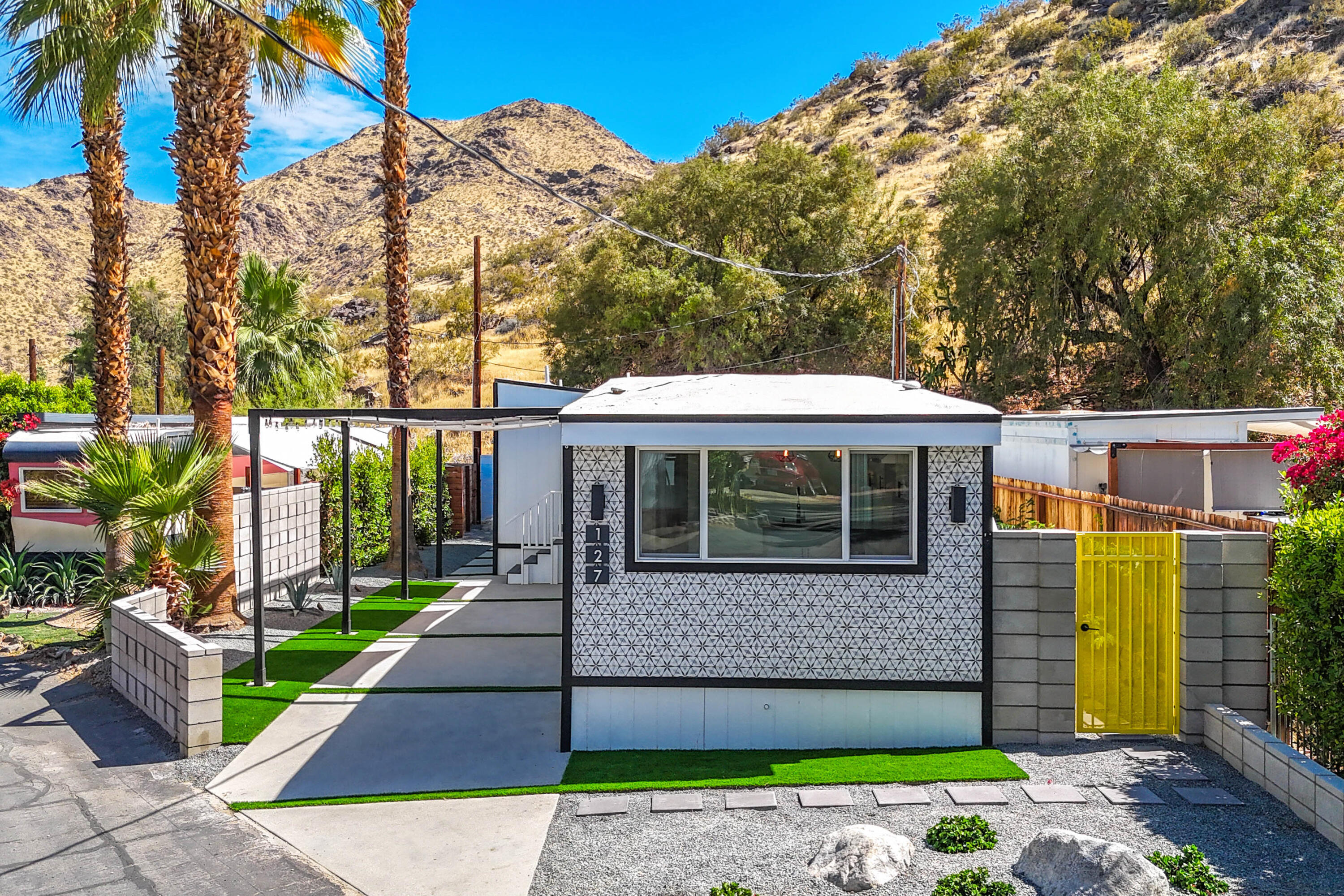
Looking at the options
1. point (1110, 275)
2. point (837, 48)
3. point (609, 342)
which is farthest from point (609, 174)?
point (1110, 275)

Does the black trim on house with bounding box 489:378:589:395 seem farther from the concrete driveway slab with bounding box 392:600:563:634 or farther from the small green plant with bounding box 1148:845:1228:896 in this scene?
the small green plant with bounding box 1148:845:1228:896

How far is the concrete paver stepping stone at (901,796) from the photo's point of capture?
19.2 ft

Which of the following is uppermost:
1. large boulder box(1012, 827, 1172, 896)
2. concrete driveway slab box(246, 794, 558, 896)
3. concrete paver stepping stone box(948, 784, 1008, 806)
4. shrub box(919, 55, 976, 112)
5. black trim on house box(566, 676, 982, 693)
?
shrub box(919, 55, 976, 112)

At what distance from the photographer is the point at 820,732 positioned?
706 cm

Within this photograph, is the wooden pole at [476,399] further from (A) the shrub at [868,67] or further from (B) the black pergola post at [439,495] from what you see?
(A) the shrub at [868,67]

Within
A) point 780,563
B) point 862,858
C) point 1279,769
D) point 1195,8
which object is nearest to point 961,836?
point 862,858

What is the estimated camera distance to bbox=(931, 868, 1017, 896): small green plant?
4652 millimetres

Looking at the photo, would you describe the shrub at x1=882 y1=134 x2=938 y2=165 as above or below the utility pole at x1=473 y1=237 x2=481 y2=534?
above

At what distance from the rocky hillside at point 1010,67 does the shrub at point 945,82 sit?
8cm

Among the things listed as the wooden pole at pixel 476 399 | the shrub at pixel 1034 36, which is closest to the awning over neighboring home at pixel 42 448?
the wooden pole at pixel 476 399

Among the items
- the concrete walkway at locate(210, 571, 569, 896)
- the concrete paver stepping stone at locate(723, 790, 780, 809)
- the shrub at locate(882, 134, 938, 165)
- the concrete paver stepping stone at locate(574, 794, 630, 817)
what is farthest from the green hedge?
the shrub at locate(882, 134, 938, 165)

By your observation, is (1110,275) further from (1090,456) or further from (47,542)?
(47,542)

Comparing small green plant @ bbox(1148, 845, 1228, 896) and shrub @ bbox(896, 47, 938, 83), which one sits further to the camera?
shrub @ bbox(896, 47, 938, 83)

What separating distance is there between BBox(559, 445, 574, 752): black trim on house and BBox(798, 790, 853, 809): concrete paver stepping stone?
197cm
